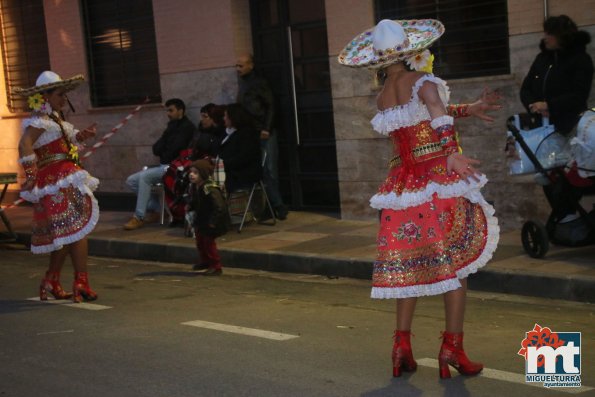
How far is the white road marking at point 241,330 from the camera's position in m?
7.58

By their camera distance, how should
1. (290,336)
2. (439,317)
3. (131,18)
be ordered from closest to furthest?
(290,336), (439,317), (131,18)

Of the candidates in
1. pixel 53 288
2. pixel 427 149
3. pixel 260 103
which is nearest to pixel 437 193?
pixel 427 149

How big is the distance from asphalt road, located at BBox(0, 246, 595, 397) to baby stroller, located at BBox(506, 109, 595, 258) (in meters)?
0.90

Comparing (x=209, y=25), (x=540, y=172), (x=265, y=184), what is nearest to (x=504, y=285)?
(x=540, y=172)

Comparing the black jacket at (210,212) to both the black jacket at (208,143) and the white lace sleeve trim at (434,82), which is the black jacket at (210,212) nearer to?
the black jacket at (208,143)

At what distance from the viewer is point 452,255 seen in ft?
20.2

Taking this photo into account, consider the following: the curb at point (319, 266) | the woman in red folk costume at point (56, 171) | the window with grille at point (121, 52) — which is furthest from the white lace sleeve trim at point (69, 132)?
the window with grille at point (121, 52)

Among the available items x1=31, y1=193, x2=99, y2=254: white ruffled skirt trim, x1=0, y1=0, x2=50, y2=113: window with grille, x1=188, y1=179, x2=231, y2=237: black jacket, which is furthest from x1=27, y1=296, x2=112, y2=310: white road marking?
x1=0, y1=0, x2=50, y2=113: window with grille

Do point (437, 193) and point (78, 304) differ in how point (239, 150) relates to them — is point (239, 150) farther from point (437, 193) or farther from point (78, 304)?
point (437, 193)

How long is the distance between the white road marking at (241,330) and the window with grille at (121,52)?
7.85 meters

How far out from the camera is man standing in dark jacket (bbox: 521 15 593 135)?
31.5ft

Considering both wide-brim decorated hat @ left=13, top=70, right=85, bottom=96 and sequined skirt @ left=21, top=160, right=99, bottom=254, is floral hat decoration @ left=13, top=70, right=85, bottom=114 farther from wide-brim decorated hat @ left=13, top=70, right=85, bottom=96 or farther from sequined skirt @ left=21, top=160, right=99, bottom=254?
sequined skirt @ left=21, top=160, right=99, bottom=254

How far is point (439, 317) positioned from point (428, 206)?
2.14 meters

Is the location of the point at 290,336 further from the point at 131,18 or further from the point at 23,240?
the point at 131,18
